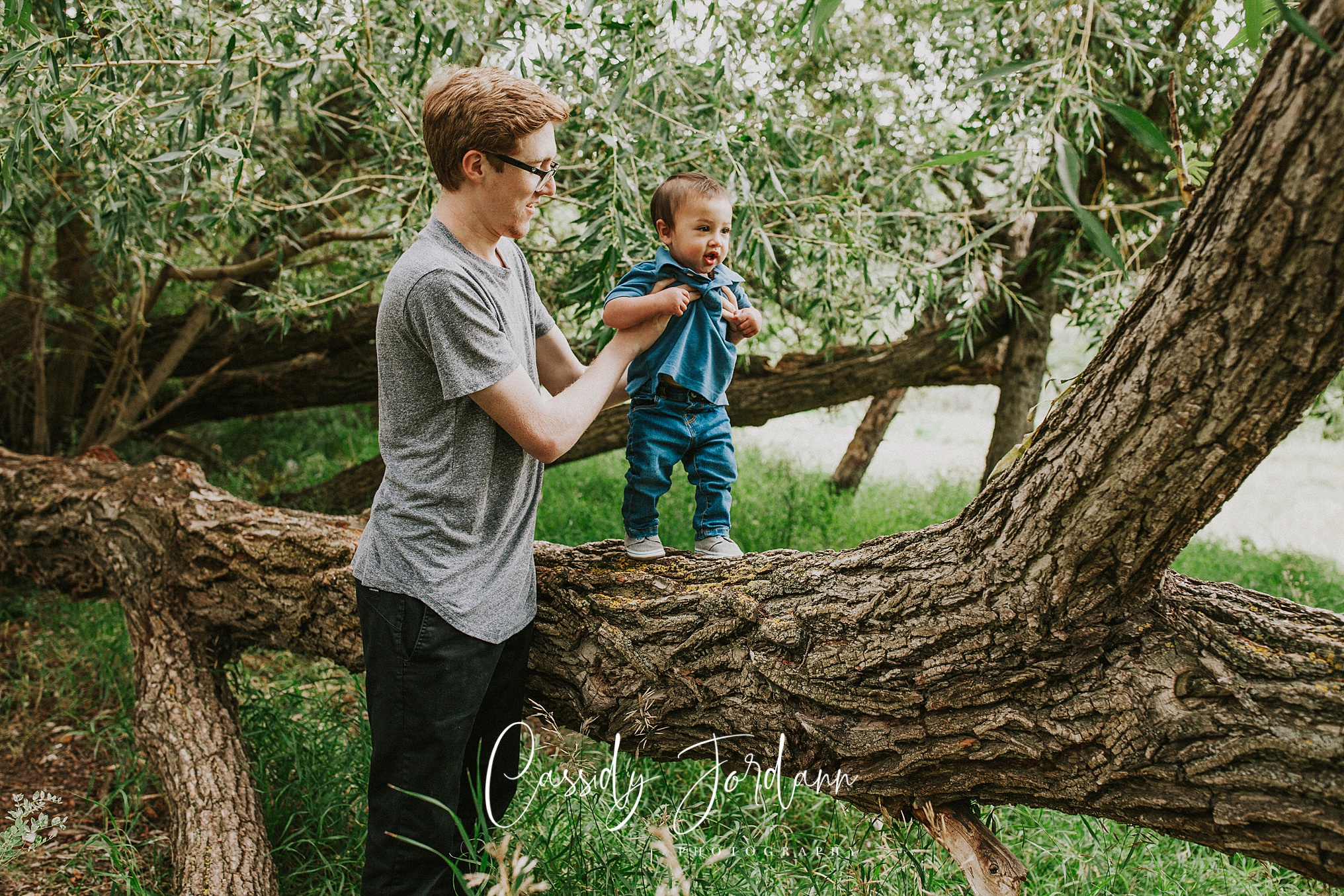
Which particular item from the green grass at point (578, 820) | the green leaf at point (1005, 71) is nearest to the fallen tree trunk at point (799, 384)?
the green grass at point (578, 820)

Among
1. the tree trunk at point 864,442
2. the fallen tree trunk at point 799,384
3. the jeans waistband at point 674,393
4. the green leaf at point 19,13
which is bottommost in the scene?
the tree trunk at point 864,442

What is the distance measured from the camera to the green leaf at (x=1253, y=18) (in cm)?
115

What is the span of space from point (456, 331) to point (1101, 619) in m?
1.36

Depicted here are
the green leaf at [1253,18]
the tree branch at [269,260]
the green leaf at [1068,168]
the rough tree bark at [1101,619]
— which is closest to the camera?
the green leaf at [1253,18]

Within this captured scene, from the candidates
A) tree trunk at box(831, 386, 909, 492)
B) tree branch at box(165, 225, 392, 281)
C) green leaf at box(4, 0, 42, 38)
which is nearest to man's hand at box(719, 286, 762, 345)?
green leaf at box(4, 0, 42, 38)

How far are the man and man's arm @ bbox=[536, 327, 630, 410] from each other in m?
0.28

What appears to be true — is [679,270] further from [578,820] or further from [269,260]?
[269,260]

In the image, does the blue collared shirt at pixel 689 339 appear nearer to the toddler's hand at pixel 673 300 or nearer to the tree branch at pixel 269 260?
the toddler's hand at pixel 673 300

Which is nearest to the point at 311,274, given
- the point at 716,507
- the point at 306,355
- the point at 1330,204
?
the point at 306,355

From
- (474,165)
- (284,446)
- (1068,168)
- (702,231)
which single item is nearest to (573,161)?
(702,231)

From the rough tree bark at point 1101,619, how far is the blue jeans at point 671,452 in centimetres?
17

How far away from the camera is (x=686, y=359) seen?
219 cm

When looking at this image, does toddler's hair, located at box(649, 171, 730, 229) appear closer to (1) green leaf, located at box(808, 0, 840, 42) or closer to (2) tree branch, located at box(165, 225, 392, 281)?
(1) green leaf, located at box(808, 0, 840, 42)

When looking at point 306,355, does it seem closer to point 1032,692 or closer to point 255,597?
point 255,597
